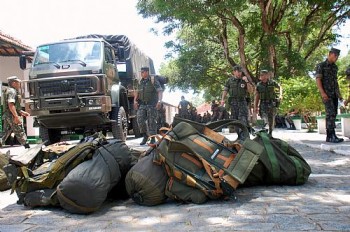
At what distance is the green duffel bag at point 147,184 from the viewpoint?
3.36 metres

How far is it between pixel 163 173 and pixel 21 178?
1.18 metres

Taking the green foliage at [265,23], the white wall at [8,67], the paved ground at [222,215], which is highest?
the green foliage at [265,23]

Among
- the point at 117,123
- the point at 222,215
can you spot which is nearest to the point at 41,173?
the point at 222,215

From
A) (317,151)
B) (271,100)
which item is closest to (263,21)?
(271,100)

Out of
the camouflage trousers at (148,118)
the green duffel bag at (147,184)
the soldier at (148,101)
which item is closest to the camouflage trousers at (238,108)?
the soldier at (148,101)

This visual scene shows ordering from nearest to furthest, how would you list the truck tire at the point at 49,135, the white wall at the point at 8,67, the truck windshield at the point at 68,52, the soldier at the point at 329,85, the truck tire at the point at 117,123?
1. the soldier at the point at 329,85
2. the truck windshield at the point at 68,52
3. the truck tire at the point at 117,123
4. the truck tire at the point at 49,135
5. the white wall at the point at 8,67

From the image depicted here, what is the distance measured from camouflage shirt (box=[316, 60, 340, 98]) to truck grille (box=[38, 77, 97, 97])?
4484 millimetres

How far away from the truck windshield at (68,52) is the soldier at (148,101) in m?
1.15

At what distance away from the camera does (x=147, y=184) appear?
3344mm

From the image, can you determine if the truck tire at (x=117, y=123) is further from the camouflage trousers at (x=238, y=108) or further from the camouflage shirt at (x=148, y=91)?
the camouflage trousers at (x=238, y=108)

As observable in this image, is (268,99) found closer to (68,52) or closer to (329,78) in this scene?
(329,78)

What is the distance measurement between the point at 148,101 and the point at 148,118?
1.26ft

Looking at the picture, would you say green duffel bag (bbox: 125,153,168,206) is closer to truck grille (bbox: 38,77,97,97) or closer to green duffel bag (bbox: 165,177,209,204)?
green duffel bag (bbox: 165,177,209,204)

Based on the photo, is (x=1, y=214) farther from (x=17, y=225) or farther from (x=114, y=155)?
(x=114, y=155)
